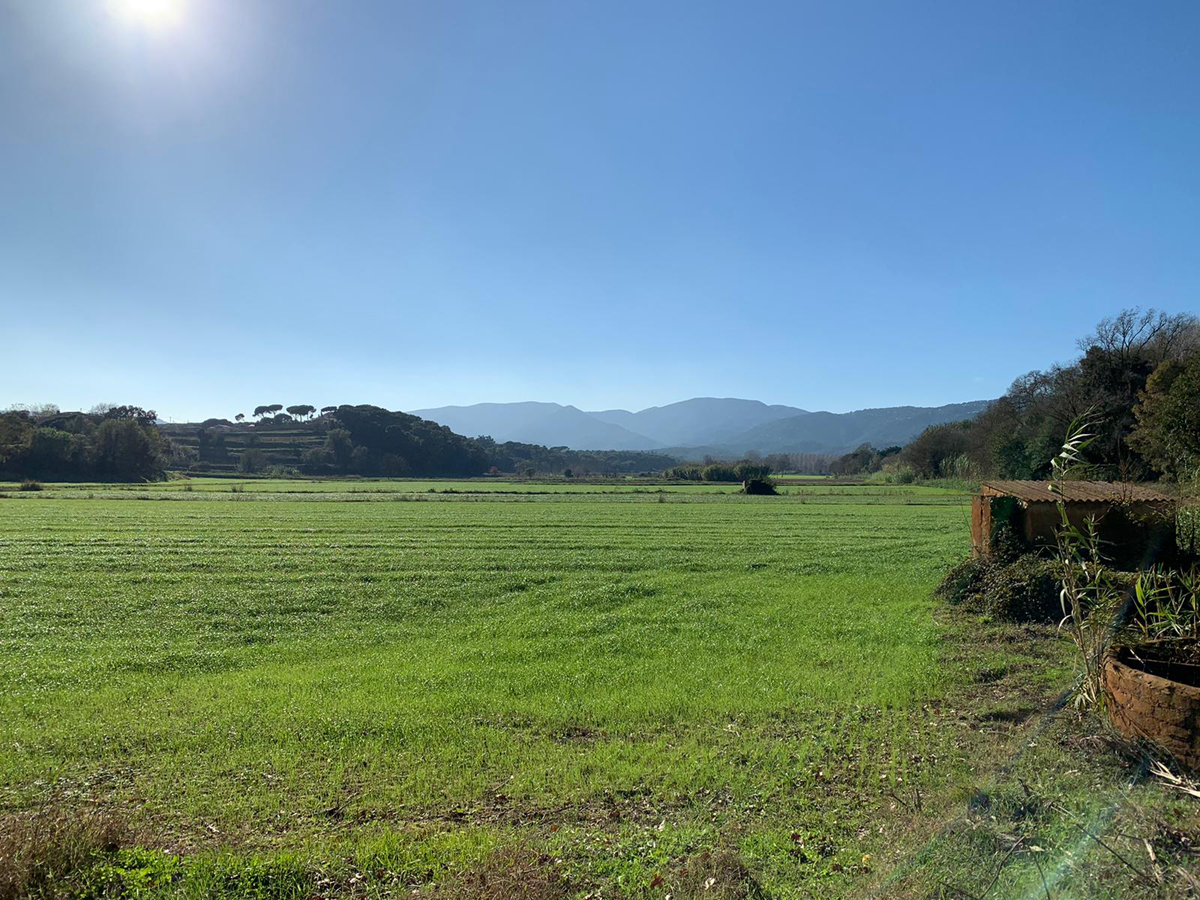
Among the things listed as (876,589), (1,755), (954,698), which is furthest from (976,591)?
(1,755)

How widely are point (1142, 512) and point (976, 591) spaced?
3.30 m

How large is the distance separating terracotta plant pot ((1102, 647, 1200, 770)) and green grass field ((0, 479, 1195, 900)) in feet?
4.81

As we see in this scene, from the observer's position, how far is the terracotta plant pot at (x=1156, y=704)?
509 centimetres

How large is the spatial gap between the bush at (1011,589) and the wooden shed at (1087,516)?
1.62 feet

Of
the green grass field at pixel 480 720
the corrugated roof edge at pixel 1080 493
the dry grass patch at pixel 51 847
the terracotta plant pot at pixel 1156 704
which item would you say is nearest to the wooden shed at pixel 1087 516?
the corrugated roof edge at pixel 1080 493

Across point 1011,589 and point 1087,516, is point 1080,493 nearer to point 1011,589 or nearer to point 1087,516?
point 1087,516

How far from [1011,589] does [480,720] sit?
10.7 meters

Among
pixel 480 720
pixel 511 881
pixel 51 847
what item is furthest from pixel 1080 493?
pixel 51 847

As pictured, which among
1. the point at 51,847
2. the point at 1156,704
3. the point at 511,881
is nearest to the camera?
the point at 511,881

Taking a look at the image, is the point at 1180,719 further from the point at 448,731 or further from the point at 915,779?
the point at 448,731

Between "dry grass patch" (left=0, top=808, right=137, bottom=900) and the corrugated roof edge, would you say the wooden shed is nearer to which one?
the corrugated roof edge

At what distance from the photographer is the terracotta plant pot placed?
5.09 meters

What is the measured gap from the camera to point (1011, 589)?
43.0 feet

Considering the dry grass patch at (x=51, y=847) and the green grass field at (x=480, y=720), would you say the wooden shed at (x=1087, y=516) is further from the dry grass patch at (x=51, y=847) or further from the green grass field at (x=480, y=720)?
the dry grass patch at (x=51, y=847)
